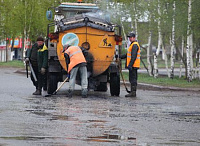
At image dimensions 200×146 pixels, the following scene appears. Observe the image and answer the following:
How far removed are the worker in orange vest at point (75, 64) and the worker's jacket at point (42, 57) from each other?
42.1 inches

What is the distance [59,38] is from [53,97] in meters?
1.60

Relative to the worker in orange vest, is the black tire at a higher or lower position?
lower

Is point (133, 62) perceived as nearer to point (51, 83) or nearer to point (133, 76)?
point (133, 76)

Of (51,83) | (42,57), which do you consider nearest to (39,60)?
(42,57)

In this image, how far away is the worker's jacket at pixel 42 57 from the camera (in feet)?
57.8

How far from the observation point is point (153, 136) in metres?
9.19

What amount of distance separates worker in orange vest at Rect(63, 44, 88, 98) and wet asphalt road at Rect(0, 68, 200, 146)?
660 millimetres

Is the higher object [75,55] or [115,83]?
[75,55]

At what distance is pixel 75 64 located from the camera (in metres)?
16.5

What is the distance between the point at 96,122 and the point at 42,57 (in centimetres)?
720

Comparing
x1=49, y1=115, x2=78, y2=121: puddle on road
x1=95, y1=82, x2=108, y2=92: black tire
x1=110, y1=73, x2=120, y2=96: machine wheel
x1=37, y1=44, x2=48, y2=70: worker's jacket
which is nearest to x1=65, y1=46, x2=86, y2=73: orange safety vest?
x1=37, y1=44, x2=48, y2=70: worker's jacket

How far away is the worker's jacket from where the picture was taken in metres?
17.6

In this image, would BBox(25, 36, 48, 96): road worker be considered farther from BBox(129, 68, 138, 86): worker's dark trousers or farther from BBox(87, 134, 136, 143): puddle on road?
BBox(87, 134, 136, 143): puddle on road

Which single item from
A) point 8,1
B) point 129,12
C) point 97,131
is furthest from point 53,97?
point 8,1
